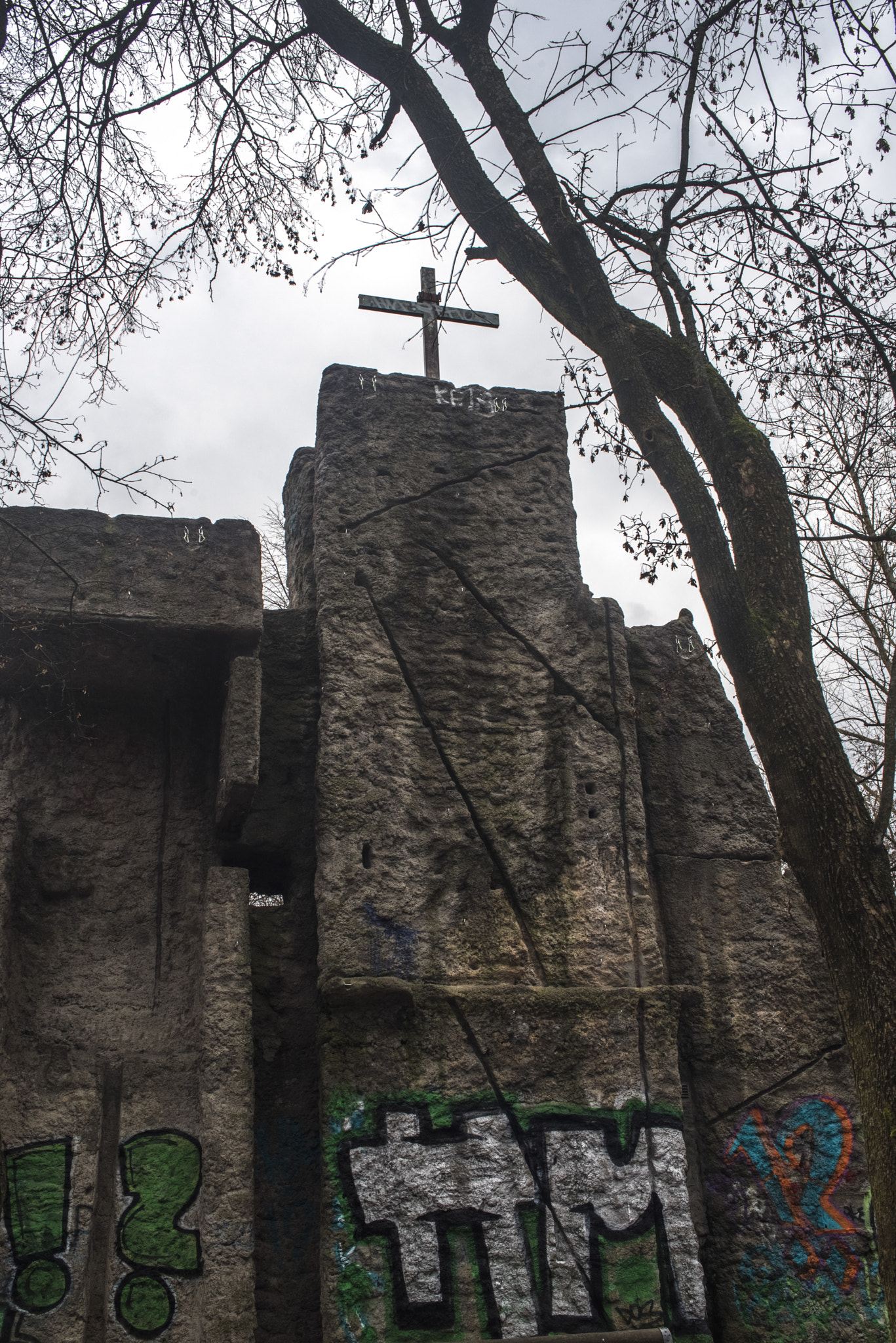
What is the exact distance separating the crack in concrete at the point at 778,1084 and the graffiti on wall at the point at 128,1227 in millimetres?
1866

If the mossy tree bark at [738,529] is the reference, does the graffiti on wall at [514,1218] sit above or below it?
below

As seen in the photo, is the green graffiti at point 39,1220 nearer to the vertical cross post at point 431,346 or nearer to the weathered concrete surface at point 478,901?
the weathered concrete surface at point 478,901

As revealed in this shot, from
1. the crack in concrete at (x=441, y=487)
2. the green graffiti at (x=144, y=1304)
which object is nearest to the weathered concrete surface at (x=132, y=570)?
the crack in concrete at (x=441, y=487)

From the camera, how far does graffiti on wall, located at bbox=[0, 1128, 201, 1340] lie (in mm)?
3453

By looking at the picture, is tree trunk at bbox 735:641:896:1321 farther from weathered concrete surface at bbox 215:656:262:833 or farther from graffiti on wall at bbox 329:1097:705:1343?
weathered concrete surface at bbox 215:656:262:833

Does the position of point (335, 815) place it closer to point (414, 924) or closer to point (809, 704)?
point (414, 924)

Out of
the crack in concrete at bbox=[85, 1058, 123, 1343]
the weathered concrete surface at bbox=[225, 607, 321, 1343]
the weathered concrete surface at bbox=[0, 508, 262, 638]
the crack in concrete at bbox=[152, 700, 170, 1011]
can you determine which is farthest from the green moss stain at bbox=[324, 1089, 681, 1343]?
the weathered concrete surface at bbox=[0, 508, 262, 638]

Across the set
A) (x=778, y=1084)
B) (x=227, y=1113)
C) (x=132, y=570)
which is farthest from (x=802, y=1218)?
(x=132, y=570)

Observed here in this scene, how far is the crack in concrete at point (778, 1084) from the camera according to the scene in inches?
163

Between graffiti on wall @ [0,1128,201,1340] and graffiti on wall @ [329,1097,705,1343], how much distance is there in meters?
0.54

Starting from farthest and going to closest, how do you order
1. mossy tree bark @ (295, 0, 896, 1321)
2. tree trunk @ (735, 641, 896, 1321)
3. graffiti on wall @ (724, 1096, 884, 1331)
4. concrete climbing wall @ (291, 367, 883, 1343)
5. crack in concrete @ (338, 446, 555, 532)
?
crack in concrete @ (338, 446, 555, 532) → graffiti on wall @ (724, 1096, 884, 1331) → concrete climbing wall @ (291, 367, 883, 1343) → mossy tree bark @ (295, 0, 896, 1321) → tree trunk @ (735, 641, 896, 1321)

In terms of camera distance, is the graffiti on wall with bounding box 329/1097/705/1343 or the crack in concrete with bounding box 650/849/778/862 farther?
the crack in concrete with bounding box 650/849/778/862

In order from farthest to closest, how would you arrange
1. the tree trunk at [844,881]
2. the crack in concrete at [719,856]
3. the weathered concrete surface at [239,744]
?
the crack in concrete at [719,856]
the weathered concrete surface at [239,744]
the tree trunk at [844,881]

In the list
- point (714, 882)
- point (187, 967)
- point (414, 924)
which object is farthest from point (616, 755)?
point (187, 967)
